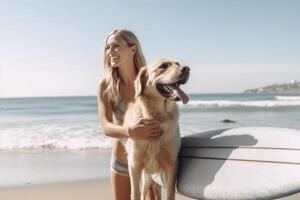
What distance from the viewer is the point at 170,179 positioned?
272 centimetres

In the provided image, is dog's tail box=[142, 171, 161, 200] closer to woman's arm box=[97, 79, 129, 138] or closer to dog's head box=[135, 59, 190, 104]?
woman's arm box=[97, 79, 129, 138]

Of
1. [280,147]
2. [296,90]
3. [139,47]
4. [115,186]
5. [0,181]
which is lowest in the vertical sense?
[296,90]

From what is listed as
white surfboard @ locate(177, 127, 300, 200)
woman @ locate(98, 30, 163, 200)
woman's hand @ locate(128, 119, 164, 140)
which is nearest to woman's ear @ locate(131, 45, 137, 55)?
woman @ locate(98, 30, 163, 200)

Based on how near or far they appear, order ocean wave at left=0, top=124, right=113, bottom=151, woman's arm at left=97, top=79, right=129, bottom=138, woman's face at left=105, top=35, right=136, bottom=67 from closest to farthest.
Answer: woman's arm at left=97, top=79, right=129, bottom=138
woman's face at left=105, top=35, right=136, bottom=67
ocean wave at left=0, top=124, right=113, bottom=151

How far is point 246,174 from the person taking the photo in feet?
8.68

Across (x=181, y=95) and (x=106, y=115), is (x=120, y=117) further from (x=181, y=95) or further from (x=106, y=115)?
(x=181, y=95)

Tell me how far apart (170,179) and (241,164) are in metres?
0.48

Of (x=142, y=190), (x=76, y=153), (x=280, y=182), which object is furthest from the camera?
(x=76, y=153)

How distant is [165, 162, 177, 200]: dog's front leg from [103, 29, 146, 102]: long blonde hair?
0.72 meters

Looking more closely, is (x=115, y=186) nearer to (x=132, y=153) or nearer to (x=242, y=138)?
(x=132, y=153)

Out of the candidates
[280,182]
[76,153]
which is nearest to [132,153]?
[280,182]

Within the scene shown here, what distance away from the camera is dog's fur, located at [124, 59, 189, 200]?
8.70 ft

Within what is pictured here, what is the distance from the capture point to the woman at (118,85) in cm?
307

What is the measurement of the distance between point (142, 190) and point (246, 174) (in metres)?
0.75
